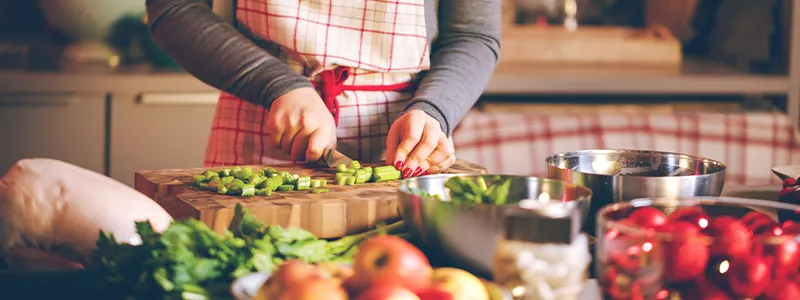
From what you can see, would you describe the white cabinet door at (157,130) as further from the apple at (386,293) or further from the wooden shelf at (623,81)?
the apple at (386,293)

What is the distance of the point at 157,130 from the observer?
8.50 ft

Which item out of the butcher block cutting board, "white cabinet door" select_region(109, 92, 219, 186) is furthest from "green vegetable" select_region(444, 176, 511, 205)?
"white cabinet door" select_region(109, 92, 219, 186)

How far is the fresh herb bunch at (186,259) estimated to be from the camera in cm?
68

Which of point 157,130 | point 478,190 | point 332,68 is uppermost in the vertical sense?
point 332,68

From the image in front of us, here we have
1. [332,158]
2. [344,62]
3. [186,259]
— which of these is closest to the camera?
[186,259]

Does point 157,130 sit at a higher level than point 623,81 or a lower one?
lower

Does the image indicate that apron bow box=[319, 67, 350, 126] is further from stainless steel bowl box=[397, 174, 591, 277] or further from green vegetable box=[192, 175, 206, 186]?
stainless steel bowl box=[397, 174, 591, 277]

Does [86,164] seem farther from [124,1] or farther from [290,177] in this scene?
[290,177]

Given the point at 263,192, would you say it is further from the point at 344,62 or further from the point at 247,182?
the point at 344,62

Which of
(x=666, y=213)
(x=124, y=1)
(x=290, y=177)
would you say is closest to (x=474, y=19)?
(x=290, y=177)

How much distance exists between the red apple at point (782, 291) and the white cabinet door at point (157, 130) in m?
2.10

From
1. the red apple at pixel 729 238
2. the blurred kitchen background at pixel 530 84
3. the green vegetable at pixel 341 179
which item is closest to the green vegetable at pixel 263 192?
the green vegetable at pixel 341 179

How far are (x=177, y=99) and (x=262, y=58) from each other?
1350 millimetres

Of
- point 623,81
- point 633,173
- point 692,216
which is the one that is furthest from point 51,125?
point 692,216
